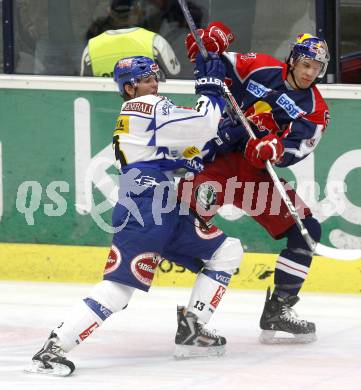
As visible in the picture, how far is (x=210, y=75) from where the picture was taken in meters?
5.52

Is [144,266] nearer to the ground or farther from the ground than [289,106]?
nearer to the ground

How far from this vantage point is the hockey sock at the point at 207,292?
555 cm

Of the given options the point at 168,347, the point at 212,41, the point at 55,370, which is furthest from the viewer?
the point at 168,347

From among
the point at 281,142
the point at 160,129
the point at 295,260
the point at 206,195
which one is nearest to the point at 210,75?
the point at 160,129

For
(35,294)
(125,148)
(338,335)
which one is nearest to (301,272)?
(338,335)

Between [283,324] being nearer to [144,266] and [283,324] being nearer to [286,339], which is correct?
[286,339]

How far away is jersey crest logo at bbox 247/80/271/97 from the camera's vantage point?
5.99m

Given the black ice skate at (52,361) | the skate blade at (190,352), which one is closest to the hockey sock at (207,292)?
the skate blade at (190,352)

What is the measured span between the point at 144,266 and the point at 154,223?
18cm

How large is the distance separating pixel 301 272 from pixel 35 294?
1782 mm

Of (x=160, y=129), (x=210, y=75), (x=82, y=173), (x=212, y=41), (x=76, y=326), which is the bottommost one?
(x=76, y=326)

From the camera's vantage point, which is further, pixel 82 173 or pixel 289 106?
pixel 82 173

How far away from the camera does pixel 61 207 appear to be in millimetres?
7504

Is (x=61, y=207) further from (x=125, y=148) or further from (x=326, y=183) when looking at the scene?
(x=125, y=148)
